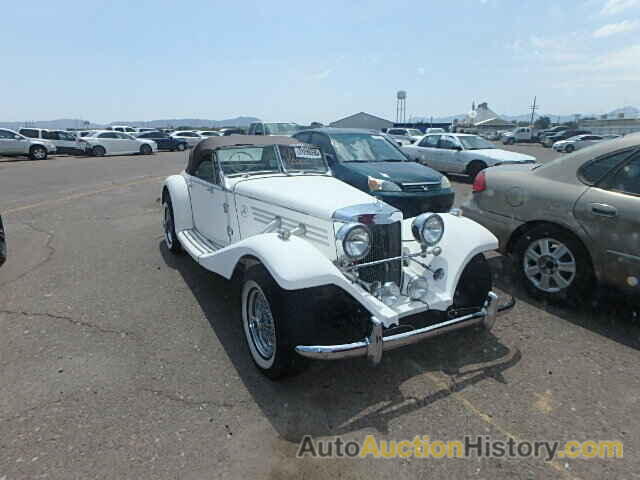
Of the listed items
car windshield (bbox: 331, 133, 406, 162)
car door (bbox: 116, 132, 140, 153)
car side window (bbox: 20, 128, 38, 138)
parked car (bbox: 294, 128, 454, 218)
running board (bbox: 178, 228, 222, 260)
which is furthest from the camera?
car door (bbox: 116, 132, 140, 153)

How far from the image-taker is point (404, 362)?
10.7 feet

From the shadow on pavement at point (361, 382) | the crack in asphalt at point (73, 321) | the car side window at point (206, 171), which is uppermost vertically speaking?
the car side window at point (206, 171)

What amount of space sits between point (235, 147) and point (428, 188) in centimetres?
413

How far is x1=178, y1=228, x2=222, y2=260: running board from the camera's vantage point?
14.2 ft

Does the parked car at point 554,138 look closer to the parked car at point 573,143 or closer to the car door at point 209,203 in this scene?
the parked car at point 573,143

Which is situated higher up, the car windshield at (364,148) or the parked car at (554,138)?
the car windshield at (364,148)

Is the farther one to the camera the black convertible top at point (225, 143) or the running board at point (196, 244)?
the black convertible top at point (225, 143)

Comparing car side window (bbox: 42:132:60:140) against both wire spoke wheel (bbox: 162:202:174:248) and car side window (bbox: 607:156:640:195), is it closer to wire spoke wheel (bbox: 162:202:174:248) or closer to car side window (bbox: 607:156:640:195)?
wire spoke wheel (bbox: 162:202:174:248)

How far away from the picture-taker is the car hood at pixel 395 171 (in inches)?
294

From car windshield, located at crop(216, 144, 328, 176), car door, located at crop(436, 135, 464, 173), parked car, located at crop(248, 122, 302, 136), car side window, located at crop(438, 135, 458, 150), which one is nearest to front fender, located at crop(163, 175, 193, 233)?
car windshield, located at crop(216, 144, 328, 176)

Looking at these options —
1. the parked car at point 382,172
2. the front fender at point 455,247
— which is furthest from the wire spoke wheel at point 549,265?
the parked car at point 382,172

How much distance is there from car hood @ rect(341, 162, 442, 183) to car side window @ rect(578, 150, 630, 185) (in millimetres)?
3608

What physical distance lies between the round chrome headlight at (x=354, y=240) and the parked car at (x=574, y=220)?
2.25 m

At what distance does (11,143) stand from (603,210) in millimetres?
25475
